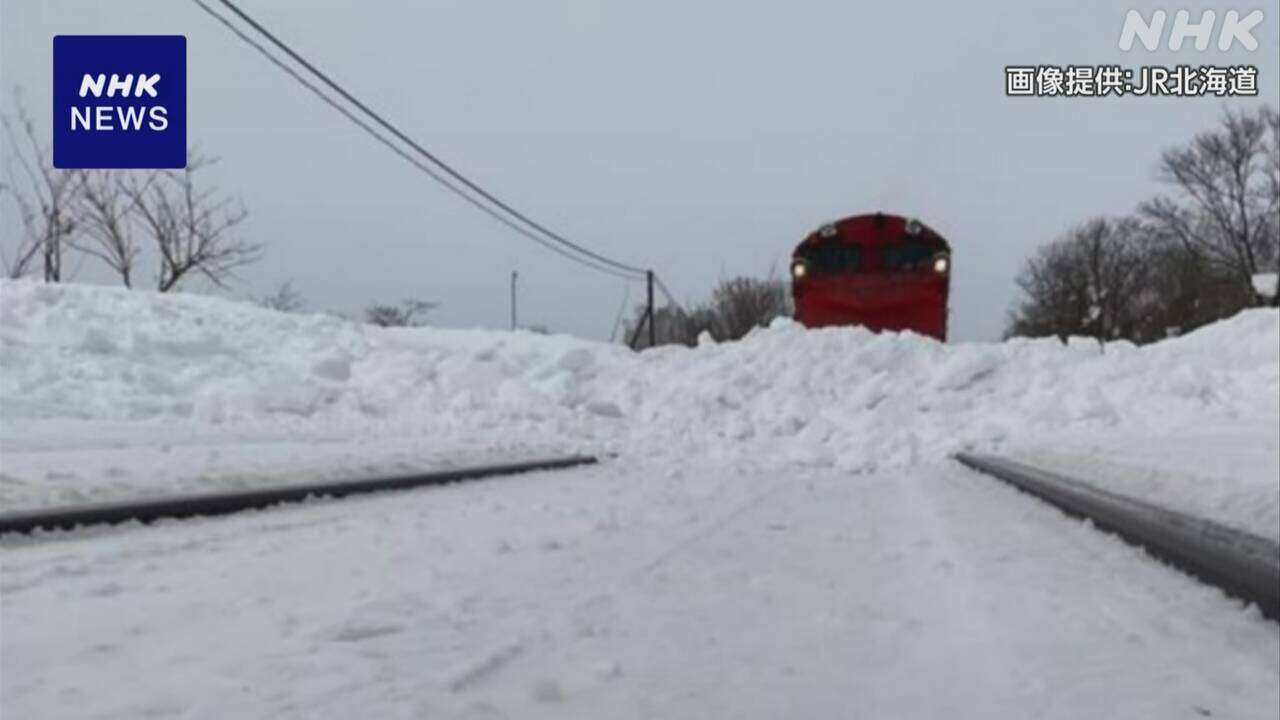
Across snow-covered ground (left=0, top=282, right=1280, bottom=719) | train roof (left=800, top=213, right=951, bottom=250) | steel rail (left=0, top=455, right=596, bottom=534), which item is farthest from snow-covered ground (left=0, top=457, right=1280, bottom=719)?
train roof (left=800, top=213, right=951, bottom=250)

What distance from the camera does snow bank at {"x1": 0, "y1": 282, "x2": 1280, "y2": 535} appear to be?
49.8ft

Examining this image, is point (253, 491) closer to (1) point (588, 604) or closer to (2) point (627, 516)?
(2) point (627, 516)

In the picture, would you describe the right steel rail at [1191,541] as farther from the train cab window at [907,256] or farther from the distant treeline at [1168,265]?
the distant treeline at [1168,265]

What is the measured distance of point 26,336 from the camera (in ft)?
52.7

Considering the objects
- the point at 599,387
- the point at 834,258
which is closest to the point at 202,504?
the point at 599,387

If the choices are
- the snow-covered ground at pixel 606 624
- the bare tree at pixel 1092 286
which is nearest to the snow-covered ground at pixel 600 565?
the snow-covered ground at pixel 606 624

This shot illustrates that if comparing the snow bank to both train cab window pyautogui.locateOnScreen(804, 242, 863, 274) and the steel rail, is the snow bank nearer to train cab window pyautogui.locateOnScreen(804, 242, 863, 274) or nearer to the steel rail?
train cab window pyautogui.locateOnScreen(804, 242, 863, 274)

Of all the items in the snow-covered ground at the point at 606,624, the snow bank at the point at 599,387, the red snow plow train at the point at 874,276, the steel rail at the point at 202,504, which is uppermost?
the red snow plow train at the point at 874,276

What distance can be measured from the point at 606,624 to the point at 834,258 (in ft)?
57.7

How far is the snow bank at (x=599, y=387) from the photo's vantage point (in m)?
15.2

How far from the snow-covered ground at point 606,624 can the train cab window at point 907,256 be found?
1363 centimetres

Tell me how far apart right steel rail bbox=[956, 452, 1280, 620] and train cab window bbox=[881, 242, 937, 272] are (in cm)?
1175

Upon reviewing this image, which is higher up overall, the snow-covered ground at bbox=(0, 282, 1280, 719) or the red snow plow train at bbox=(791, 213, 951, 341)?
the red snow plow train at bbox=(791, 213, 951, 341)

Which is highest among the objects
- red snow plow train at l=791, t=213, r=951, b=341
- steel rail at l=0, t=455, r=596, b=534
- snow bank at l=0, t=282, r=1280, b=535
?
red snow plow train at l=791, t=213, r=951, b=341
